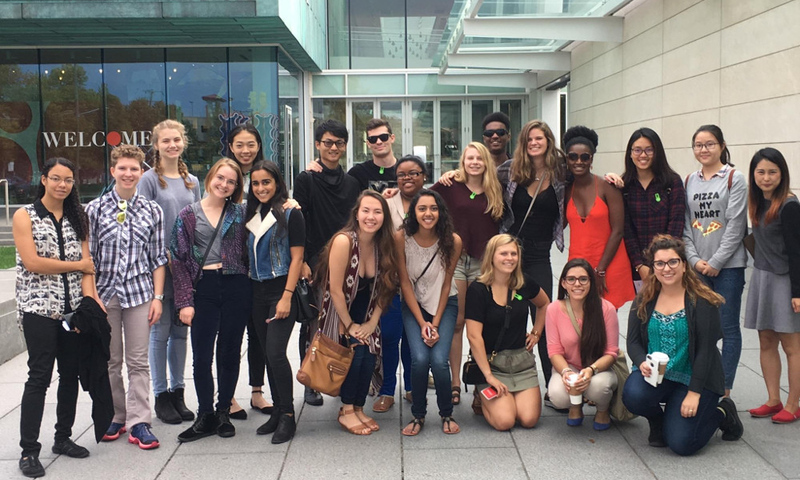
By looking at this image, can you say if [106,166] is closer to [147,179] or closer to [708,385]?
[147,179]

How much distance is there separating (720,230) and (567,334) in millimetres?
1255

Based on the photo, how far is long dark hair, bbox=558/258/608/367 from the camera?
4672 millimetres

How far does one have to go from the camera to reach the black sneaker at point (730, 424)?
441 cm

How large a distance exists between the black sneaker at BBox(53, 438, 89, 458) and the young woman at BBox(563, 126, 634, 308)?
336 cm

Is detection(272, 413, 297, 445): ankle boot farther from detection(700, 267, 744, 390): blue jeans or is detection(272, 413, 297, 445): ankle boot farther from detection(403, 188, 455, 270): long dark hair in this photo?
detection(700, 267, 744, 390): blue jeans

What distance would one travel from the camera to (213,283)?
15.1 ft

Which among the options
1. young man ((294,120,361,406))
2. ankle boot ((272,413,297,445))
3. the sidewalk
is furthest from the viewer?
young man ((294,120,361,406))

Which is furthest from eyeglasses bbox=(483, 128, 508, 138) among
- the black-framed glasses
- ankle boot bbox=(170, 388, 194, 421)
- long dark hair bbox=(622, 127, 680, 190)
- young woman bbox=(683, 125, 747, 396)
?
ankle boot bbox=(170, 388, 194, 421)

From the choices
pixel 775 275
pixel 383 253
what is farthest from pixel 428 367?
pixel 775 275

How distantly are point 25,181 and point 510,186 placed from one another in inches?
658

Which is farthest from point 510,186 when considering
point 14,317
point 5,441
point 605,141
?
point 605,141

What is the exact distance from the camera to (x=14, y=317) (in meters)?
6.92

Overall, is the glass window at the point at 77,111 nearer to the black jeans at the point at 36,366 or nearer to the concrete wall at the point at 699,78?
the concrete wall at the point at 699,78

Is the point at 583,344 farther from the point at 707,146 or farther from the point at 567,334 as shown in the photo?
the point at 707,146
